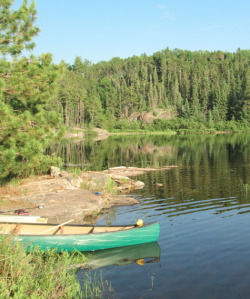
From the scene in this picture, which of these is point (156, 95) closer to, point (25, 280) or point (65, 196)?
point (65, 196)

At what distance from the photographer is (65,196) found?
14242mm

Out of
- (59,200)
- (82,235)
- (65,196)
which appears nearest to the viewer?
(82,235)

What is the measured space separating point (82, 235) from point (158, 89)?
106 m

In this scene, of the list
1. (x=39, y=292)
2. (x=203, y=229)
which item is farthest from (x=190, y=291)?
(x=203, y=229)

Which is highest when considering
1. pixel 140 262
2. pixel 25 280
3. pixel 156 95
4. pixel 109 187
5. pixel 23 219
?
pixel 156 95

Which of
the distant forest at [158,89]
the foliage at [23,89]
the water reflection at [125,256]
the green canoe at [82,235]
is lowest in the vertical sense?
the water reflection at [125,256]

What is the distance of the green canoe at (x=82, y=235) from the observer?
338 inches

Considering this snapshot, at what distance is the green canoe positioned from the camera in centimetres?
858

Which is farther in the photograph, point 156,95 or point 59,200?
point 156,95

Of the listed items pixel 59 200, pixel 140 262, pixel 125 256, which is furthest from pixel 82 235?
pixel 59 200

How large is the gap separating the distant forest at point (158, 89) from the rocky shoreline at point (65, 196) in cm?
6746

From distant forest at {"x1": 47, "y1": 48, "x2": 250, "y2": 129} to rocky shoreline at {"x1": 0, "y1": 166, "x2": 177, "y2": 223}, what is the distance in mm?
67456

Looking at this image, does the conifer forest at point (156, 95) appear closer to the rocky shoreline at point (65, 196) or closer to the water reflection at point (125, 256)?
the rocky shoreline at point (65, 196)

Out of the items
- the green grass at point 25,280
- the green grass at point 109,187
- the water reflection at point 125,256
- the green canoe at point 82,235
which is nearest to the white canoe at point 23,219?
the green canoe at point 82,235
